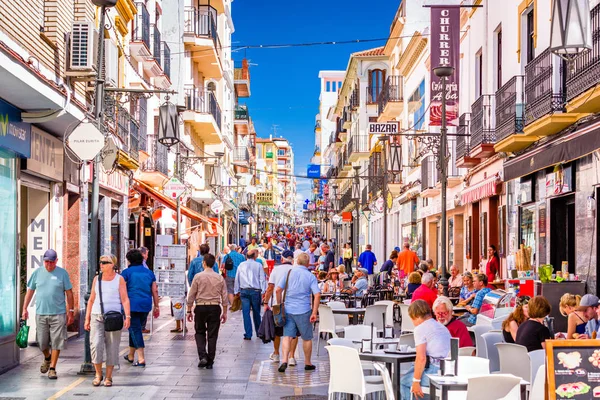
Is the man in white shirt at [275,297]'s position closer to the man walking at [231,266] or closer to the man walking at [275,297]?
the man walking at [275,297]

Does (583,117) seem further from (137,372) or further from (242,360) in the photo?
(137,372)

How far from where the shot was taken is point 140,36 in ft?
87.4

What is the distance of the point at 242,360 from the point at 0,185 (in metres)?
4.67

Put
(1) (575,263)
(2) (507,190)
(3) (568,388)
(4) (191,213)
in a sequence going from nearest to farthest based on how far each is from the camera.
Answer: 1. (3) (568,388)
2. (1) (575,263)
3. (2) (507,190)
4. (4) (191,213)

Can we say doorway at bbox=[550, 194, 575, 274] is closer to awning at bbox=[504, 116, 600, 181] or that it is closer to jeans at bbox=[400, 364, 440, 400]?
awning at bbox=[504, 116, 600, 181]

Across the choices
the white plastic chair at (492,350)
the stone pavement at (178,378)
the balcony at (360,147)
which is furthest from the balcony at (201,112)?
the white plastic chair at (492,350)

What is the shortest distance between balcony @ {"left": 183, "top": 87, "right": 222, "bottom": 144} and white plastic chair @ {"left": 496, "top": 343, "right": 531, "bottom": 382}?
30597 millimetres

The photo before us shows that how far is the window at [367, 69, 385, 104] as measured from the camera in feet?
188

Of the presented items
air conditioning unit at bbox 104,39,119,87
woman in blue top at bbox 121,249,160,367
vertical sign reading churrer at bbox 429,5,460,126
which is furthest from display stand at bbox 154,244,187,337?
vertical sign reading churrer at bbox 429,5,460,126

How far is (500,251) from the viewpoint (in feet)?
74.3

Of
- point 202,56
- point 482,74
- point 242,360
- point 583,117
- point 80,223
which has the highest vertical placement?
point 202,56

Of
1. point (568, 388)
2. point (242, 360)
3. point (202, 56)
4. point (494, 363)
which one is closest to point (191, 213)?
point (202, 56)

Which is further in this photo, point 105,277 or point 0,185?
point 0,185

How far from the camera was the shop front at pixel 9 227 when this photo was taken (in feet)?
43.5
